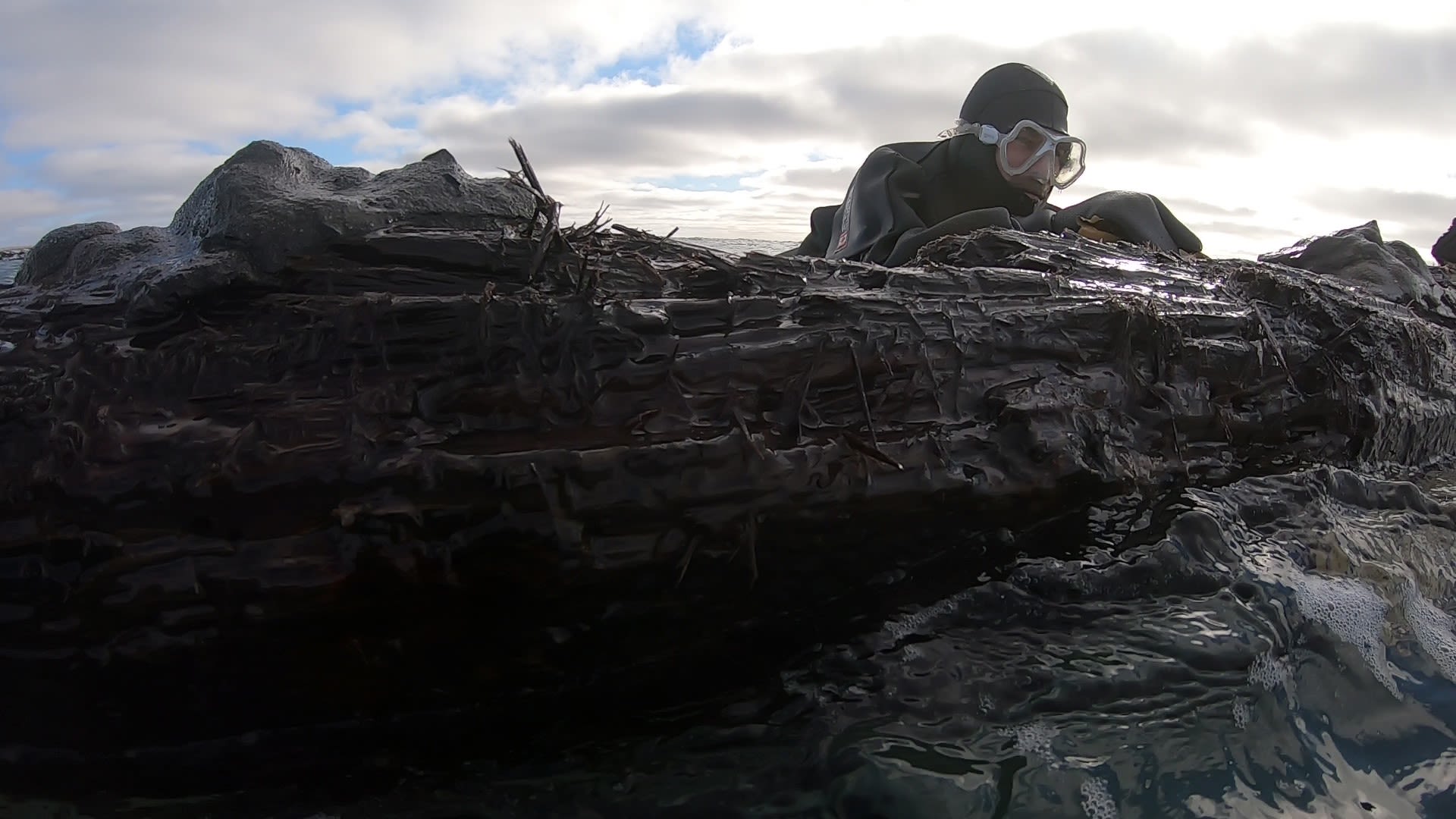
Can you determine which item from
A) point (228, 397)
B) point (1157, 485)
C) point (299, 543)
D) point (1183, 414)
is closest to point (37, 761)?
point (299, 543)

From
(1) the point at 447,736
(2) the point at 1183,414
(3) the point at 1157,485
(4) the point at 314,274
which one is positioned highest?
(4) the point at 314,274

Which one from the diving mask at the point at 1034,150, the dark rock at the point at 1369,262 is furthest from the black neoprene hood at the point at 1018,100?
the dark rock at the point at 1369,262

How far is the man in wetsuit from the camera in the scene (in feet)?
16.8

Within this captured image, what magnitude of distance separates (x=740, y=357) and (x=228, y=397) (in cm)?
105

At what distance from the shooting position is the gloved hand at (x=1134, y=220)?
4492 millimetres

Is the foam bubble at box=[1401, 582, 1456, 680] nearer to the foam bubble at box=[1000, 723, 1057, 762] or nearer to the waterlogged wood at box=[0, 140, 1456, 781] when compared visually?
the waterlogged wood at box=[0, 140, 1456, 781]

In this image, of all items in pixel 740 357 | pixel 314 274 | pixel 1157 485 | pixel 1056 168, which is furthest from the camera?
pixel 1056 168

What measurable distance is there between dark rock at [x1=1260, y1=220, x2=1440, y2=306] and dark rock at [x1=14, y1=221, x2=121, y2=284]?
4836 millimetres

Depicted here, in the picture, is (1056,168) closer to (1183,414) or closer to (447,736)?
(1183,414)

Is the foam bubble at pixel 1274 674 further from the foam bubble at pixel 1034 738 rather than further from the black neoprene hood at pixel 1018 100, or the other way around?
the black neoprene hood at pixel 1018 100

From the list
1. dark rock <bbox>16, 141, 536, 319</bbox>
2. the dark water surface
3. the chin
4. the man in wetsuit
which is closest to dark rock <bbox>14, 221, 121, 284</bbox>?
dark rock <bbox>16, 141, 536, 319</bbox>

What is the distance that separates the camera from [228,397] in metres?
1.55

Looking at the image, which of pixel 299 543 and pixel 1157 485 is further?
pixel 1157 485

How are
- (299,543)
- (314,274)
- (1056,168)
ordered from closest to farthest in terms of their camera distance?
(299,543) → (314,274) → (1056,168)
